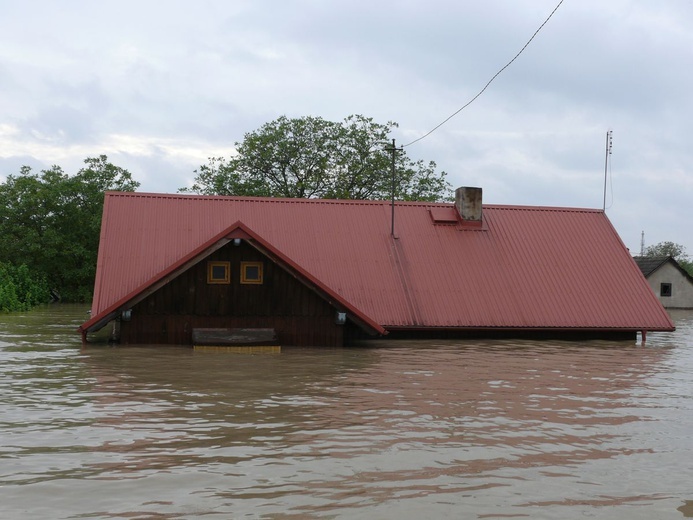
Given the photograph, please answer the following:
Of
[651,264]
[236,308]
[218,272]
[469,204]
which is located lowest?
[236,308]

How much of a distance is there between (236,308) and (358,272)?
5876 millimetres

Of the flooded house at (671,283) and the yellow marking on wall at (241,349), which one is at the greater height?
the flooded house at (671,283)

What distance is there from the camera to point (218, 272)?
23.8 m

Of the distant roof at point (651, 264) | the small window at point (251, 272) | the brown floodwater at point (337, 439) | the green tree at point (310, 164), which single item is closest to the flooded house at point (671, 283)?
the distant roof at point (651, 264)

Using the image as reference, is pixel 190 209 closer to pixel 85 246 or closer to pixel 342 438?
pixel 342 438

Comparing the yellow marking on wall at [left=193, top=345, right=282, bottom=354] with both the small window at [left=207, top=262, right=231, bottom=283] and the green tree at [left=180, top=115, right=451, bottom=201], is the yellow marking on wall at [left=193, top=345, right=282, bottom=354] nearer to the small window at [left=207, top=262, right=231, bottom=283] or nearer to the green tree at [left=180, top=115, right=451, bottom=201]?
the small window at [left=207, top=262, right=231, bottom=283]

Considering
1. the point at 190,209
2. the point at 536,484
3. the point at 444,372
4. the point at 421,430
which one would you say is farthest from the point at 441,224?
the point at 536,484

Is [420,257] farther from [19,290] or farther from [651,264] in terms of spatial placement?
[651,264]

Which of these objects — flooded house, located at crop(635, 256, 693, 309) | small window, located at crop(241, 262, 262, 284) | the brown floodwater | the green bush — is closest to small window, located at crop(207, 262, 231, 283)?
small window, located at crop(241, 262, 262, 284)

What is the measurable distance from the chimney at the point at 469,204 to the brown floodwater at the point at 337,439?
13.0 meters

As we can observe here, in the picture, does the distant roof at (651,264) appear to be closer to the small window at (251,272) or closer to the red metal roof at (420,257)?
the red metal roof at (420,257)

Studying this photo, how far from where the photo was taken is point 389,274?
28.6m

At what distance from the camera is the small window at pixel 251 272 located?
78.4ft

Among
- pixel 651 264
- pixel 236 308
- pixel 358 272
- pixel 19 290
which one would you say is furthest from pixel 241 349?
pixel 651 264
